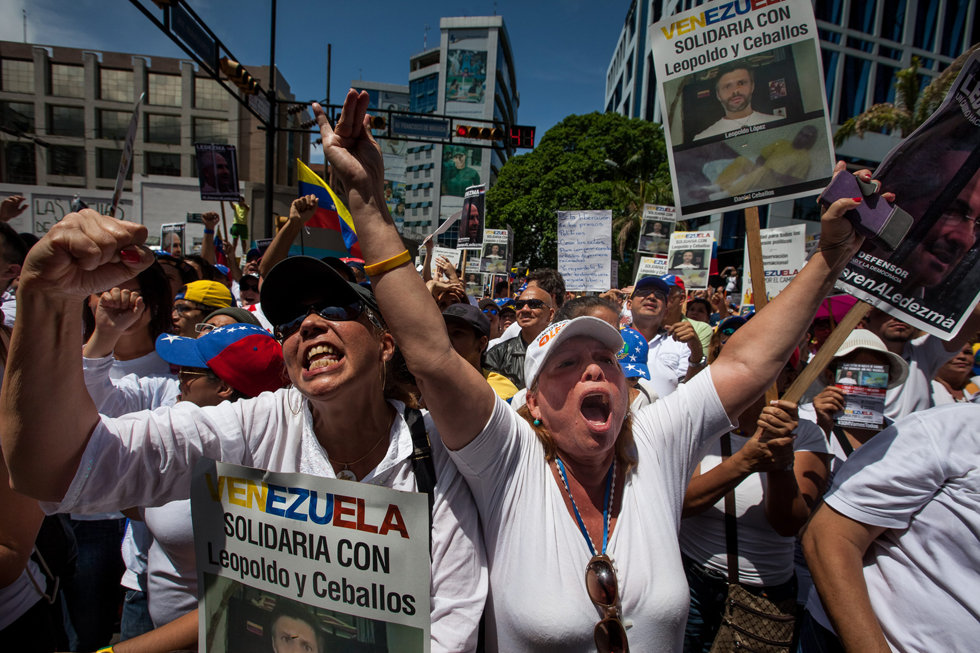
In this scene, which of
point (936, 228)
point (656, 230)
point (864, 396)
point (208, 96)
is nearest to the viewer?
point (936, 228)

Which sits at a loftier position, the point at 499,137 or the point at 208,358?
the point at 499,137

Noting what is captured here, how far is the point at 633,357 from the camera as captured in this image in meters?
3.15

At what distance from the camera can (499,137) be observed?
15695 mm

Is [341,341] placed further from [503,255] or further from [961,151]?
[503,255]

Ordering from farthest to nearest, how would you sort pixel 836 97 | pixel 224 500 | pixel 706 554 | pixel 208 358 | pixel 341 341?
pixel 836 97, pixel 706 554, pixel 208 358, pixel 341 341, pixel 224 500

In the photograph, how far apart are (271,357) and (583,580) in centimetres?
157

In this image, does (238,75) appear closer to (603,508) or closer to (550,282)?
(550,282)

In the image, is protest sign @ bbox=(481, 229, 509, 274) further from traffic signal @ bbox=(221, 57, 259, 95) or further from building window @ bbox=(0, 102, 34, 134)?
building window @ bbox=(0, 102, 34, 134)

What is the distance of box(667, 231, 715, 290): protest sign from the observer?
7.65 meters

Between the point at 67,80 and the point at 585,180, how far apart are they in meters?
52.4

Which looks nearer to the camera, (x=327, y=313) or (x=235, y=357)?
(x=327, y=313)

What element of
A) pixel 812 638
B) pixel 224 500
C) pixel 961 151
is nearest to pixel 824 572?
pixel 812 638

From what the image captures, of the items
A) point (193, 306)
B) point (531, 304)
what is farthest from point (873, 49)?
point (193, 306)

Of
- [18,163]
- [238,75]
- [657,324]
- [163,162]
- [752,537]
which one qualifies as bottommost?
[752,537]
